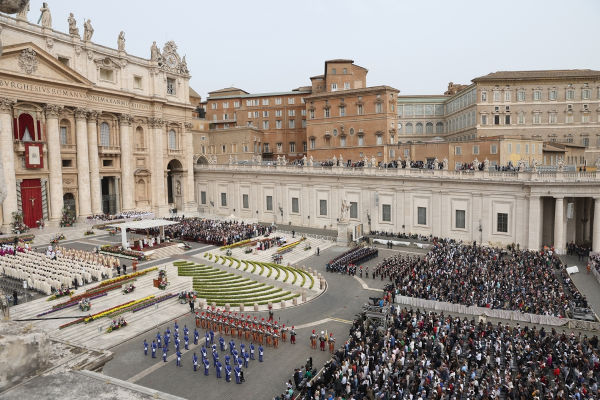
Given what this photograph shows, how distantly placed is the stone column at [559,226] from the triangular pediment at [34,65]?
51.8 m

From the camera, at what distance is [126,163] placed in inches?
2277

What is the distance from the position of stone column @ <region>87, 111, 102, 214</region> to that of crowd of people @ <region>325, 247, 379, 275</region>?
103ft

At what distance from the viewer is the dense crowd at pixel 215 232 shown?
45062 mm

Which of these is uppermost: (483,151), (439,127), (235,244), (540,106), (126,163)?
(540,106)

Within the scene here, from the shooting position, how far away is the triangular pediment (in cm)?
4294

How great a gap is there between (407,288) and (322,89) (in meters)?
50.6

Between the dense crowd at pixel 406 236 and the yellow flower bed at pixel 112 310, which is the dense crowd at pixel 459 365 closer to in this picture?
the yellow flower bed at pixel 112 310

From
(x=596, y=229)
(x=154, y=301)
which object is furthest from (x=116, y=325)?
(x=596, y=229)

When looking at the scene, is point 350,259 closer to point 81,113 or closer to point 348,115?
point 348,115

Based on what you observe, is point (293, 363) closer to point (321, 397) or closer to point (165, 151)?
point (321, 397)

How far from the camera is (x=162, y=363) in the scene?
21.6 m

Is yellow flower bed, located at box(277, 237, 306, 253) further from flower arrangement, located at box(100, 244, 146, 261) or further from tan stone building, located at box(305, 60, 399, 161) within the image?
tan stone building, located at box(305, 60, 399, 161)

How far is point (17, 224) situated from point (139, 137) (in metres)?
21.1

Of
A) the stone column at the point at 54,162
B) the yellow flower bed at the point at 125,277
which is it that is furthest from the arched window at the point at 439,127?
the yellow flower bed at the point at 125,277
